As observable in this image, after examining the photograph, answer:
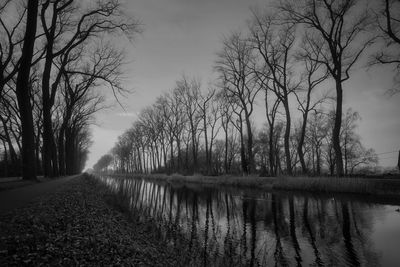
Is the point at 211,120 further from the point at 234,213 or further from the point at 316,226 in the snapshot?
the point at 316,226

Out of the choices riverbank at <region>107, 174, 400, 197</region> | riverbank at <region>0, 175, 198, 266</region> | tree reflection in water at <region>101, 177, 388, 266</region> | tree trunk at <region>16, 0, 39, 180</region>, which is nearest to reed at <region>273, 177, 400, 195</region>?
riverbank at <region>107, 174, 400, 197</region>

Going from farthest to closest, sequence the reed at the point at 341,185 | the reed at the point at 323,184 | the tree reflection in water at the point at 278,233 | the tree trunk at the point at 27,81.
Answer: the reed at the point at 323,184
the reed at the point at 341,185
the tree trunk at the point at 27,81
the tree reflection in water at the point at 278,233

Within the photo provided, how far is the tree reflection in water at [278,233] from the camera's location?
294 inches

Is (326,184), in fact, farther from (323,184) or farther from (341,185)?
(341,185)

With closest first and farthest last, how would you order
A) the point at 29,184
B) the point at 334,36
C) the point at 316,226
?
the point at 316,226 → the point at 29,184 → the point at 334,36

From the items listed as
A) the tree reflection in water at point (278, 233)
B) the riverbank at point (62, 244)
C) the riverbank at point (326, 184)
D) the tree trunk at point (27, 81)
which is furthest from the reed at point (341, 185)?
the tree trunk at point (27, 81)

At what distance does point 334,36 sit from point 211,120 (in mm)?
28888

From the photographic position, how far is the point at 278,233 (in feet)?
32.9

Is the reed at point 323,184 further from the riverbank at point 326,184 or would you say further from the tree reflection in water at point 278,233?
the tree reflection in water at point 278,233

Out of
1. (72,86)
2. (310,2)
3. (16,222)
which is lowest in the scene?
(16,222)

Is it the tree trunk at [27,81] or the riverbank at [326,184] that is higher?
the tree trunk at [27,81]

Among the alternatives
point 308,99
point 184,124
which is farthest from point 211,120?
point 308,99

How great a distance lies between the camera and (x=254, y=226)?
440 inches

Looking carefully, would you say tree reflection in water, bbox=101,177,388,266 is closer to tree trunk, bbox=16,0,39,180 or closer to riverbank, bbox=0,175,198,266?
riverbank, bbox=0,175,198,266
